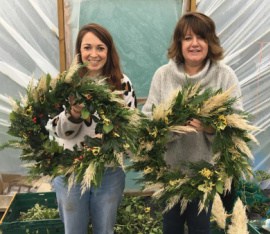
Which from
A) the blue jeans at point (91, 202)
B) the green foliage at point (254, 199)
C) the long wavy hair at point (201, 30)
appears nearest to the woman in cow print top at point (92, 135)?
the blue jeans at point (91, 202)

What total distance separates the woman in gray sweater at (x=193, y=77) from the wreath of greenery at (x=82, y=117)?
0.80 feet

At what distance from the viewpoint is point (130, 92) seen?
1925 mm

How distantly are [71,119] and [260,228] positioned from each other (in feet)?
6.47

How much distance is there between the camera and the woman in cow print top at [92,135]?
1.80m

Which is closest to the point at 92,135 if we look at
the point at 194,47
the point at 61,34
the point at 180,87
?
the point at 180,87

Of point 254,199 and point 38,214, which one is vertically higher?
point 38,214

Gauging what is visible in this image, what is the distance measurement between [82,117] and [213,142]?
0.66 metres

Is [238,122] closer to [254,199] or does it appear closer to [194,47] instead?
[194,47]

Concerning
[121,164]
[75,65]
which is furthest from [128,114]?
[75,65]

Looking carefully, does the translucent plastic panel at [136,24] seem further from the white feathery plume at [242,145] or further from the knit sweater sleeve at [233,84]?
the white feathery plume at [242,145]

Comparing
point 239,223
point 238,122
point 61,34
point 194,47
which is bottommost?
point 239,223

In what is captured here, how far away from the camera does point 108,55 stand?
1.93 metres

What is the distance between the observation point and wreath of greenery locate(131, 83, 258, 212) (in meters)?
1.76

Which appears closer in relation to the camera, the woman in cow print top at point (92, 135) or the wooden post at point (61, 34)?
the woman in cow print top at point (92, 135)
